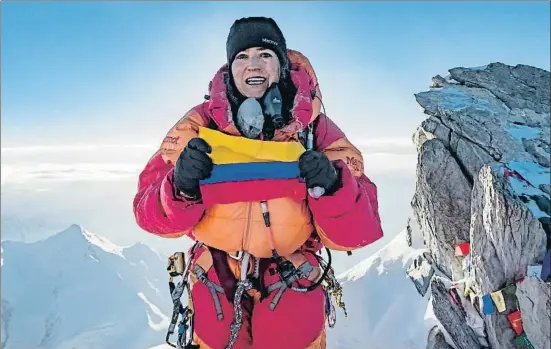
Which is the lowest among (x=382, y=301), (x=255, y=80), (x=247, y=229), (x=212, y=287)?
(x=382, y=301)

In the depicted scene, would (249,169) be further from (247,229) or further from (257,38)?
(257,38)

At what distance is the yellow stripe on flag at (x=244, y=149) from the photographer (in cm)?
339

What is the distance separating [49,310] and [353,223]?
183520mm

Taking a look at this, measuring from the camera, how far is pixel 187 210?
3.54 m

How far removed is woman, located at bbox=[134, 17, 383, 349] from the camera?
3.43m

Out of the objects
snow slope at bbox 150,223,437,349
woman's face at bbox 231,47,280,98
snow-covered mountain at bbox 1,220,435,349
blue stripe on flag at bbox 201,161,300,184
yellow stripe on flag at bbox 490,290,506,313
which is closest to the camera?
blue stripe on flag at bbox 201,161,300,184

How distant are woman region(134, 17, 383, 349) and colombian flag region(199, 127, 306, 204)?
0.01 m

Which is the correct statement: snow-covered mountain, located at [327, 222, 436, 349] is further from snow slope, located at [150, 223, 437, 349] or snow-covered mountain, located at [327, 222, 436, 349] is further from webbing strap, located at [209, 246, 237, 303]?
webbing strap, located at [209, 246, 237, 303]

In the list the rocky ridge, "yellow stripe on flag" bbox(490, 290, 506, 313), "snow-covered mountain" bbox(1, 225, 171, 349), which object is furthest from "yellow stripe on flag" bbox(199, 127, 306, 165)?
"snow-covered mountain" bbox(1, 225, 171, 349)

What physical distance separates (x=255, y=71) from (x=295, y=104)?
1.78ft

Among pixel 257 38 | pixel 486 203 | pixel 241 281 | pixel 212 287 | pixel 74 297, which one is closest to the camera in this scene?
pixel 241 281

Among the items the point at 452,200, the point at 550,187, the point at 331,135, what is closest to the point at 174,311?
the point at 331,135

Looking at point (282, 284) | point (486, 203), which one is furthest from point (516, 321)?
point (282, 284)

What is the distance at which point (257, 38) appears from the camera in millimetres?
4305
